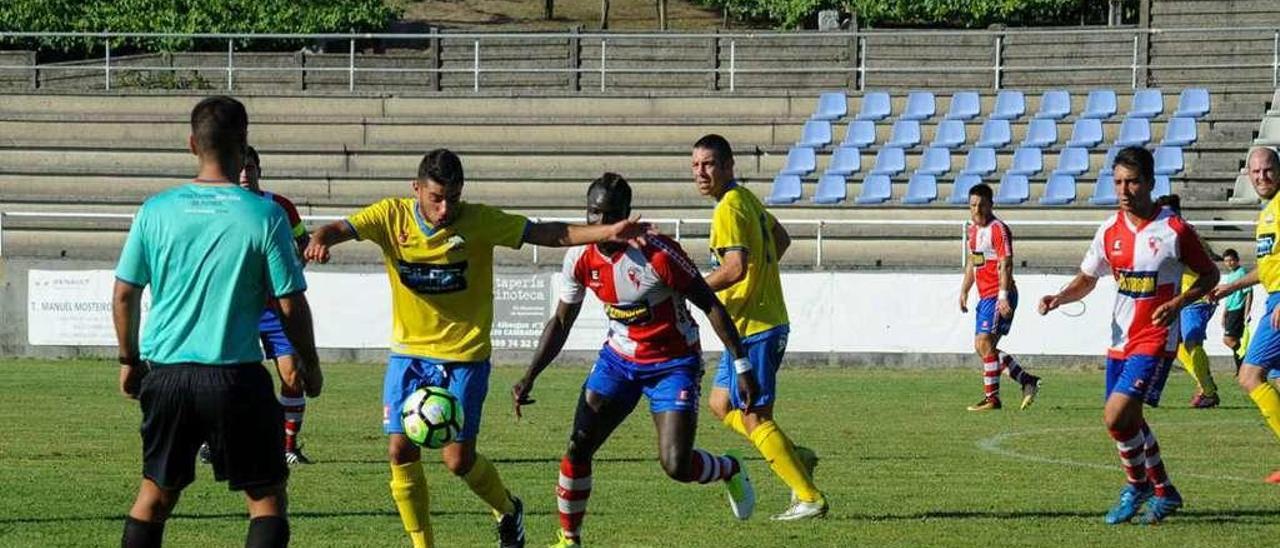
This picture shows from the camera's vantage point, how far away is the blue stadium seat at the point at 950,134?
32.2m

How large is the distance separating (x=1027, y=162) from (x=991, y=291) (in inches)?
443

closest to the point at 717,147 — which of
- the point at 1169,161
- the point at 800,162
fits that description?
the point at 800,162

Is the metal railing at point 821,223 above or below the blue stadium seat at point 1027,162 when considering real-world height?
below

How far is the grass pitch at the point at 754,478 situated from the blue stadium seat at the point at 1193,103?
11.4m

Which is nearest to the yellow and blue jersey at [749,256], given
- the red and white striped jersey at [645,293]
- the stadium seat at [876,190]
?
the red and white striped jersey at [645,293]

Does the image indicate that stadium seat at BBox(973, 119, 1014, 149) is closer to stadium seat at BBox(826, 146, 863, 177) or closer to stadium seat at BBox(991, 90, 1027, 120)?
stadium seat at BBox(991, 90, 1027, 120)

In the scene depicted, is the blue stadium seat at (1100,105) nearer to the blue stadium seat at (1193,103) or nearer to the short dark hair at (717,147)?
the blue stadium seat at (1193,103)

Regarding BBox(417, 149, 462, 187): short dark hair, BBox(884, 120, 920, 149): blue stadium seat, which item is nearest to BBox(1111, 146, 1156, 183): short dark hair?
BBox(417, 149, 462, 187): short dark hair

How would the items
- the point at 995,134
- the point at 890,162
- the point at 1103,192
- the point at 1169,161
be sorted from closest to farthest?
the point at 1103,192 < the point at 1169,161 < the point at 890,162 < the point at 995,134

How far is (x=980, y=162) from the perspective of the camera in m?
31.5

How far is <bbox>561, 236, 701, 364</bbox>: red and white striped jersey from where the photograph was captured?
401 inches

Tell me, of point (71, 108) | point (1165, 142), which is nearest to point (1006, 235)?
point (1165, 142)

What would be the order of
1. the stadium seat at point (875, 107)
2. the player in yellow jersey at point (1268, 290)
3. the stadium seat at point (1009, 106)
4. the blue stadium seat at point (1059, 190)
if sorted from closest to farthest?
the player in yellow jersey at point (1268, 290)
the blue stadium seat at point (1059, 190)
the stadium seat at point (1009, 106)
the stadium seat at point (875, 107)

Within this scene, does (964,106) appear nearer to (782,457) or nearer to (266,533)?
(782,457)
